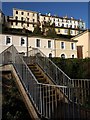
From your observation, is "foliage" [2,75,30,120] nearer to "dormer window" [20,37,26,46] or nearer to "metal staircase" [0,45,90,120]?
"metal staircase" [0,45,90,120]

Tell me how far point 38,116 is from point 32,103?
1.99 ft

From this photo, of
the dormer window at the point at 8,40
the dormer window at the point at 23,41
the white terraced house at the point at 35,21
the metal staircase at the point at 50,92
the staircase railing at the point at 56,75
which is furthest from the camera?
the white terraced house at the point at 35,21

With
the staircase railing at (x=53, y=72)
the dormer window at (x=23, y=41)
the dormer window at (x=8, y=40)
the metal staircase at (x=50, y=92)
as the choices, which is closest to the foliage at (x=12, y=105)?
the metal staircase at (x=50, y=92)

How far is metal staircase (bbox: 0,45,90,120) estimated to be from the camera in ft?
19.0

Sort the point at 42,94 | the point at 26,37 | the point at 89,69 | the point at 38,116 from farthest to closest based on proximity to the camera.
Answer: the point at 26,37 < the point at 89,69 < the point at 42,94 < the point at 38,116

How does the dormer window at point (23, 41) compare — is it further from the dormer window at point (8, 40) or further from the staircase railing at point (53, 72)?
the staircase railing at point (53, 72)

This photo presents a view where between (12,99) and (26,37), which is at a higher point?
(26,37)

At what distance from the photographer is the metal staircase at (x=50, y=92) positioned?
5.79 metres

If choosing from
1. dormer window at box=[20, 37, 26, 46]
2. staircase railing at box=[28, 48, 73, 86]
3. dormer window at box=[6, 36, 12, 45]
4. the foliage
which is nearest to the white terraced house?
dormer window at box=[20, 37, 26, 46]

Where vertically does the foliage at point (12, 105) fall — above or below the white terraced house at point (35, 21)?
below

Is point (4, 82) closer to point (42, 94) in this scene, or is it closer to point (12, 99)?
point (12, 99)

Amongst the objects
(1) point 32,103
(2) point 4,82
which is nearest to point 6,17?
(2) point 4,82

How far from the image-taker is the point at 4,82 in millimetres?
10484

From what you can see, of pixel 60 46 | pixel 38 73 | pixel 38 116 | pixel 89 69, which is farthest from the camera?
pixel 60 46
